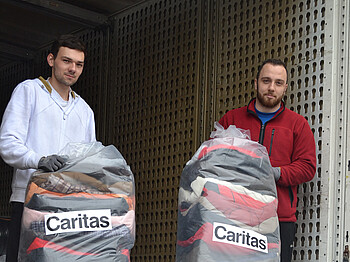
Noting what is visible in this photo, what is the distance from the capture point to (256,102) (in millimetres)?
4027

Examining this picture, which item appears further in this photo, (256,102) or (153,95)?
(153,95)

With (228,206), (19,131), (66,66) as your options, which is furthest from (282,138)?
(19,131)

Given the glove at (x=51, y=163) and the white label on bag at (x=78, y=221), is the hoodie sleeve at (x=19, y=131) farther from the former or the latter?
the white label on bag at (x=78, y=221)

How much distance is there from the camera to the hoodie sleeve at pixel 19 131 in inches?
122

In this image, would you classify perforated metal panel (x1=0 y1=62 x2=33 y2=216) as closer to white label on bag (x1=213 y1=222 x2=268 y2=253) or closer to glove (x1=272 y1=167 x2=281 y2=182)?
glove (x1=272 y1=167 x2=281 y2=182)

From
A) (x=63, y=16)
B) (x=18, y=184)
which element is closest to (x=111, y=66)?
(x=63, y=16)

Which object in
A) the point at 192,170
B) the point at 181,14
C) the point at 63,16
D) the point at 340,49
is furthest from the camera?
the point at 63,16

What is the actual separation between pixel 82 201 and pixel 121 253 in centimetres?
30

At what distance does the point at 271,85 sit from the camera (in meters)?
3.88

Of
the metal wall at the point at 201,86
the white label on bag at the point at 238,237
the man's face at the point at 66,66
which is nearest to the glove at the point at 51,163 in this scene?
the man's face at the point at 66,66

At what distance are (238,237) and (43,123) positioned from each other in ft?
3.73

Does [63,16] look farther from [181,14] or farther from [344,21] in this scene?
[344,21]

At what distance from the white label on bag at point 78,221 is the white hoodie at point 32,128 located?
303 millimetres

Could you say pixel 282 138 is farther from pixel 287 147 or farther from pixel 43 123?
pixel 43 123
